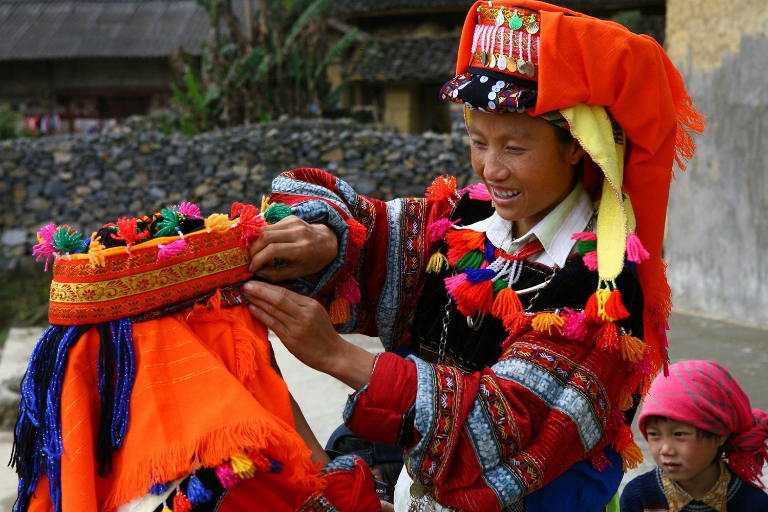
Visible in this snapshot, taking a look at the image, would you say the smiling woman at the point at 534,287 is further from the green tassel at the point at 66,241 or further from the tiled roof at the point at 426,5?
the tiled roof at the point at 426,5

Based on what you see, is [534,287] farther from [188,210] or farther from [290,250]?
[188,210]

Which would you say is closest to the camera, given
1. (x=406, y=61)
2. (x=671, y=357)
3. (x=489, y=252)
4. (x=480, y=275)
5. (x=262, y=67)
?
(x=480, y=275)

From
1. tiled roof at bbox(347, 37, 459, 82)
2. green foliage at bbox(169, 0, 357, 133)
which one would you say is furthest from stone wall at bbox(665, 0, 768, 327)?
tiled roof at bbox(347, 37, 459, 82)

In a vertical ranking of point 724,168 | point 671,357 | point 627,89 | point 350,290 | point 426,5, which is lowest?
point 671,357

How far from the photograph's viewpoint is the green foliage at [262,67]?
53.3 feet

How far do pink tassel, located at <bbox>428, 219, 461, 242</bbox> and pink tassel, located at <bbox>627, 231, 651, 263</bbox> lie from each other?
59 centimetres

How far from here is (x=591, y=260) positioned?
2002 millimetres

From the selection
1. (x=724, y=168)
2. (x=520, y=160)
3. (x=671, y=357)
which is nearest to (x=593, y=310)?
(x=520, y=160)

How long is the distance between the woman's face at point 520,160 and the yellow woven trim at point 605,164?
9 cm

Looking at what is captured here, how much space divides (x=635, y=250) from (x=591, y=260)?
0.36 feet

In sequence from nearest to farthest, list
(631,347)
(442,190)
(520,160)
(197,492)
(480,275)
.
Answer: (197,492) < (631,347) < (520,160) < (480,275) < (442,190)

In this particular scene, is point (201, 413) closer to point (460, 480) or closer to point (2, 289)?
point (460, 480)

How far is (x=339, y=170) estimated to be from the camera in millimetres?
14266

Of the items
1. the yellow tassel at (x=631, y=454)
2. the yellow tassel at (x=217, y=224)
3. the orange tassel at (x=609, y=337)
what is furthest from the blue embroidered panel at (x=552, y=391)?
the yellow tassel at (x=217, y=224)
